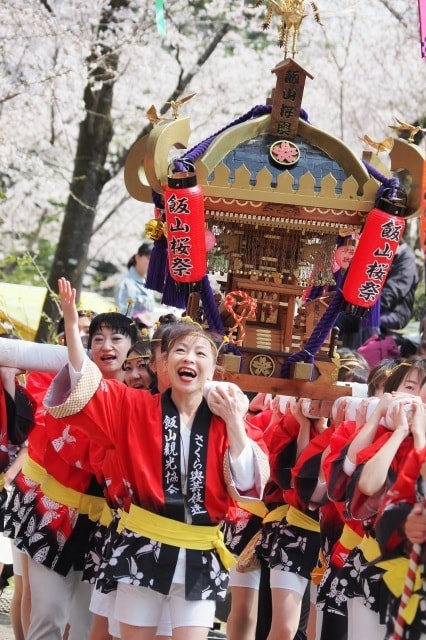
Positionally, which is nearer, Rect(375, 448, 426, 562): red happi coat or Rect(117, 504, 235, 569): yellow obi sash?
Rect(375, 448, 426, 562): red happi coat

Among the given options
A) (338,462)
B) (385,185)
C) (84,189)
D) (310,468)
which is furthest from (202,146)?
(84,189)

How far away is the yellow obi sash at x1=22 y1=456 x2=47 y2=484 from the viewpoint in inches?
262

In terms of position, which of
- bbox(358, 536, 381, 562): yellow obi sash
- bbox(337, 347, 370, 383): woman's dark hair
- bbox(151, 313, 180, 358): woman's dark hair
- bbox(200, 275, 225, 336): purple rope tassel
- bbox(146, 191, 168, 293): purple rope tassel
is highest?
bbox(146, 191, 168, 293): purple rope tassel

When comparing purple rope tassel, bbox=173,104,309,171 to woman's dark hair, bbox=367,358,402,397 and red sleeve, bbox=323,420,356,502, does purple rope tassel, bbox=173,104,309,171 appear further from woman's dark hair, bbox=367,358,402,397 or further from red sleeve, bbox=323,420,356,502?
red sleeve, bbox=323,420,356,502

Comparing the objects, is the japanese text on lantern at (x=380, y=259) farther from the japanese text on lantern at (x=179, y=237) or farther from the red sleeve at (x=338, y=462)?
the japanese text on lantern at (x=179, y=237)

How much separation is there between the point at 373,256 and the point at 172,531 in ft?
6.29

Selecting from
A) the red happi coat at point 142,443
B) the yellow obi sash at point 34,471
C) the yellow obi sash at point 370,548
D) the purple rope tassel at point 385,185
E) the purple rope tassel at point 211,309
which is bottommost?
the yellow obi sash at point 370,548

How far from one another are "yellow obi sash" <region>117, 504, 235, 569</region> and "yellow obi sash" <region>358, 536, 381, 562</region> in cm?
68

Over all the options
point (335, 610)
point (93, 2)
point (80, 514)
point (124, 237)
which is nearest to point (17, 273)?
point (124, 237)

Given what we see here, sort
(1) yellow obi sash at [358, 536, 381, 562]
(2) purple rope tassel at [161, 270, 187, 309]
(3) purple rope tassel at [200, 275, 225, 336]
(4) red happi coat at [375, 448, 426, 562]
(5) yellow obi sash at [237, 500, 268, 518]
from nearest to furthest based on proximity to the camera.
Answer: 1. (4) red happi coat at [375, 448, 426, 562]
2. (1) yellow obi sash at [358, 536, 381, 562]
3. (3) purple rope tassel at [200, 275, 225, 336]
4. (2) purple rope tassel at [161, 270, 187, 309]
5. (5) yellow obi sash at [237, 500, 268, 518]

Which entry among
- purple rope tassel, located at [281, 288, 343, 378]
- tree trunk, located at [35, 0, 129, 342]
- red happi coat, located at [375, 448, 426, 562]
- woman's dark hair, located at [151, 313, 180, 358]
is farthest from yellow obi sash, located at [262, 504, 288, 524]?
tree trunk, located at [35, 0, 129, 342]

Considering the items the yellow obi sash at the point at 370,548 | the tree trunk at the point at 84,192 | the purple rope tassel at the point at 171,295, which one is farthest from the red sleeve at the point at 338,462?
the tree trunk at the point at 84,192

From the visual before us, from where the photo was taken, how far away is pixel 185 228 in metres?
5.81

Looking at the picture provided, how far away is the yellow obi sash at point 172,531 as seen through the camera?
501 cm
